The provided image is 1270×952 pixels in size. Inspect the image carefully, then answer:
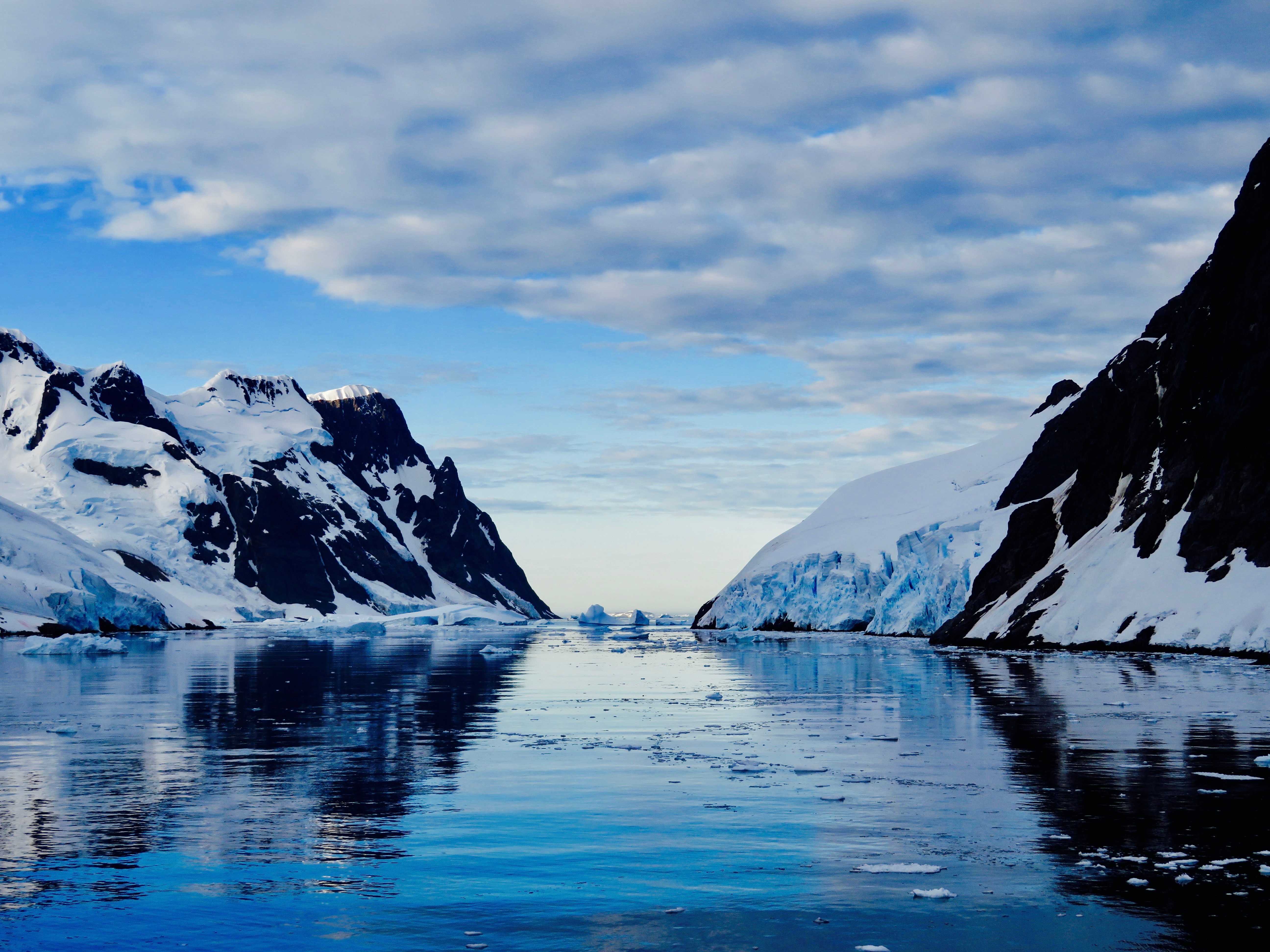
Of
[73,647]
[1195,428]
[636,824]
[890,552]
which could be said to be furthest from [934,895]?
[890,552]

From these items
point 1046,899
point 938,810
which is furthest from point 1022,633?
point 1046,899

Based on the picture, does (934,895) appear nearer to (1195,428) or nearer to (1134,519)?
(1134,519)

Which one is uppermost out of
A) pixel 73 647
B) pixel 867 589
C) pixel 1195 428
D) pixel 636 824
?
pixel 1195 428

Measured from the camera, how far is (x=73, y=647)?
79.1 m

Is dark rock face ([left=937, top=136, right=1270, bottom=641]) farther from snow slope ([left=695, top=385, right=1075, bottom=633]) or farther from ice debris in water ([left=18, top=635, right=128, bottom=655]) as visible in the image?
ice debris in water ([left=18, top=635, right=128, bottom=655])

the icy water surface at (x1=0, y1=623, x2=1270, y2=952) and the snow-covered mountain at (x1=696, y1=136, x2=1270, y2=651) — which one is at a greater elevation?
the snow-covered mountain at (x1=696, y1=136, x2=1270, y2=651)

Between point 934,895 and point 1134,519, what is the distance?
69.7m

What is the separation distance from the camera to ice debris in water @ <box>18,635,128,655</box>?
75750 mm

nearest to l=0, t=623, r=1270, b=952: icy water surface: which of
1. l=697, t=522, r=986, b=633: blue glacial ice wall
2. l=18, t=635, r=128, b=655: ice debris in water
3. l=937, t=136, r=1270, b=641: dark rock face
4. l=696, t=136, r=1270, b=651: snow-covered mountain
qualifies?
l=696, t=136, r=1270, b=651: snow-covered mountain

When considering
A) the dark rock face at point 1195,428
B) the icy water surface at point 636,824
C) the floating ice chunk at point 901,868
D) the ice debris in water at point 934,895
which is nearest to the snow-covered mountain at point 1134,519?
the dark rock face at point 1195,428

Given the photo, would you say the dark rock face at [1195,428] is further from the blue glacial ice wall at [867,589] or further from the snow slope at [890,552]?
the snow slope at [890,552]

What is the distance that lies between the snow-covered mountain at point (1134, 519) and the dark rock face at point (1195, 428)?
13 centimetres

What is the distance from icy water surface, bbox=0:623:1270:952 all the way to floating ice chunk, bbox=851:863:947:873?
107 millimetres

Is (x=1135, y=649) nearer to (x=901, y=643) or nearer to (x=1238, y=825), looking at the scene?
(x=901, y=643)
